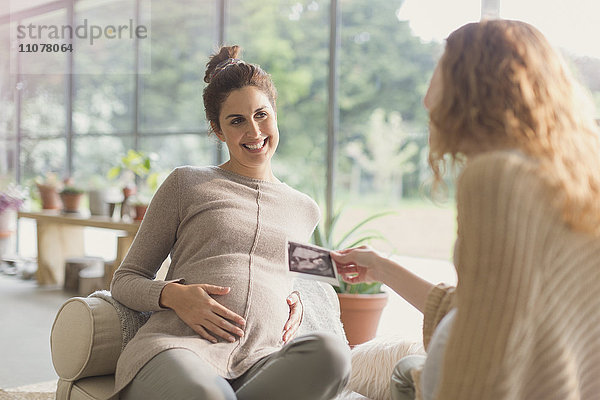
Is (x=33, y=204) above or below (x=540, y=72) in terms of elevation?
below

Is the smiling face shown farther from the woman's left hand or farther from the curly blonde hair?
the curly blonde hair

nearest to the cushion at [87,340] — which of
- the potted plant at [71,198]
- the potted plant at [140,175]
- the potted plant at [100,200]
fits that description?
the potted plant at [140,175]

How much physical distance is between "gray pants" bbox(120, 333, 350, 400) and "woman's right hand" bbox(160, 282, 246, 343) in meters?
0.11

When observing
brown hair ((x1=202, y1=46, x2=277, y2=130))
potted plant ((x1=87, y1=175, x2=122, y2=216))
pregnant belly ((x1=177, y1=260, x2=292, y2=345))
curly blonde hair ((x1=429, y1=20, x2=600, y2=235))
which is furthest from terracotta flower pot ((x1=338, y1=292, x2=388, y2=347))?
potted plant ((x1=87, y1=175, x2=122, y2=216))

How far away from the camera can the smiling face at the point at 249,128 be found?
78.1 inches

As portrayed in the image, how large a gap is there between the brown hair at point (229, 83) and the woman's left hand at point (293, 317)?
1.98 ft

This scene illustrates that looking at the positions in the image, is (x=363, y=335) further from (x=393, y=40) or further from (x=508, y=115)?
(x=393, y=40)

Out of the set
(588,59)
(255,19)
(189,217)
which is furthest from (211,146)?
(189,217)

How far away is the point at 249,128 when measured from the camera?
198 centimetres

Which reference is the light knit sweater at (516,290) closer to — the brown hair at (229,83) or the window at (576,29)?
the brown hair at (229,83)

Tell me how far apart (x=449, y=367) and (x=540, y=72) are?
565 millimetres

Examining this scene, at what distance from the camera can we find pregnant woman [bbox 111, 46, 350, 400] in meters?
1.57

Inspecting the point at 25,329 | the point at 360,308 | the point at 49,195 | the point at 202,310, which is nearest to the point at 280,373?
the point at 202,310

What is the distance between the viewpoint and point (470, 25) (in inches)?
48.8
